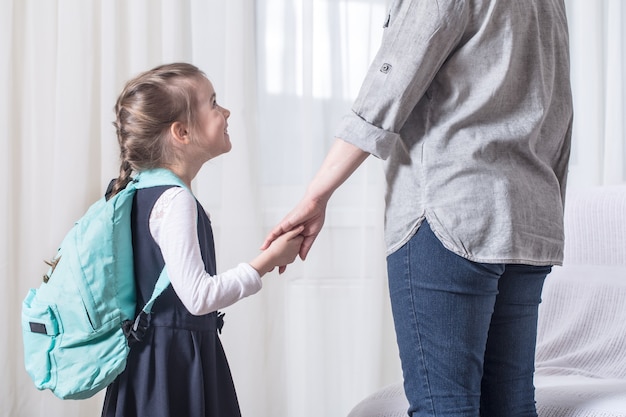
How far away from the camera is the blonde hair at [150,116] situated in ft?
4.35

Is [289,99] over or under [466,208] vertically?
over

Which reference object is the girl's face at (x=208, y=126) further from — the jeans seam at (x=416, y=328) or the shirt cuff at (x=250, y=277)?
the jeans seam at (x=416, y=328)

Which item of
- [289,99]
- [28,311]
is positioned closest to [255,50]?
[289,99]

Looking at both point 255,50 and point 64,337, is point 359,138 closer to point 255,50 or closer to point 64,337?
point 64,337

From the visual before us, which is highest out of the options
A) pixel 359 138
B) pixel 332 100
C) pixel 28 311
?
pixel 332 100

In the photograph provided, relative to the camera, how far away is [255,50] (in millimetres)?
2230

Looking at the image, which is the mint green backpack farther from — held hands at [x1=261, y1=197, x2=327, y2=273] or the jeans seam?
the jeans seam

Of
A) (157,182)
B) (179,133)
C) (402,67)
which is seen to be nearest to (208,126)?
(179,133)

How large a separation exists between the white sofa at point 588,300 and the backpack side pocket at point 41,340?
776 mm

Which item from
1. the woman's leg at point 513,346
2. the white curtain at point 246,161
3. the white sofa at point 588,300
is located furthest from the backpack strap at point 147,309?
the white curtain at point 246,161

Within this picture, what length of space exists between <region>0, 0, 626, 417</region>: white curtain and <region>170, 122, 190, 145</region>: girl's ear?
812 mm

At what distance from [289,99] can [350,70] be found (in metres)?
0.22

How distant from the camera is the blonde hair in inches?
52.2

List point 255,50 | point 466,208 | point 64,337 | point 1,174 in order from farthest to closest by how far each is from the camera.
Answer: point 255,50 → point 1,174 → point 64,337 → point 466,208
